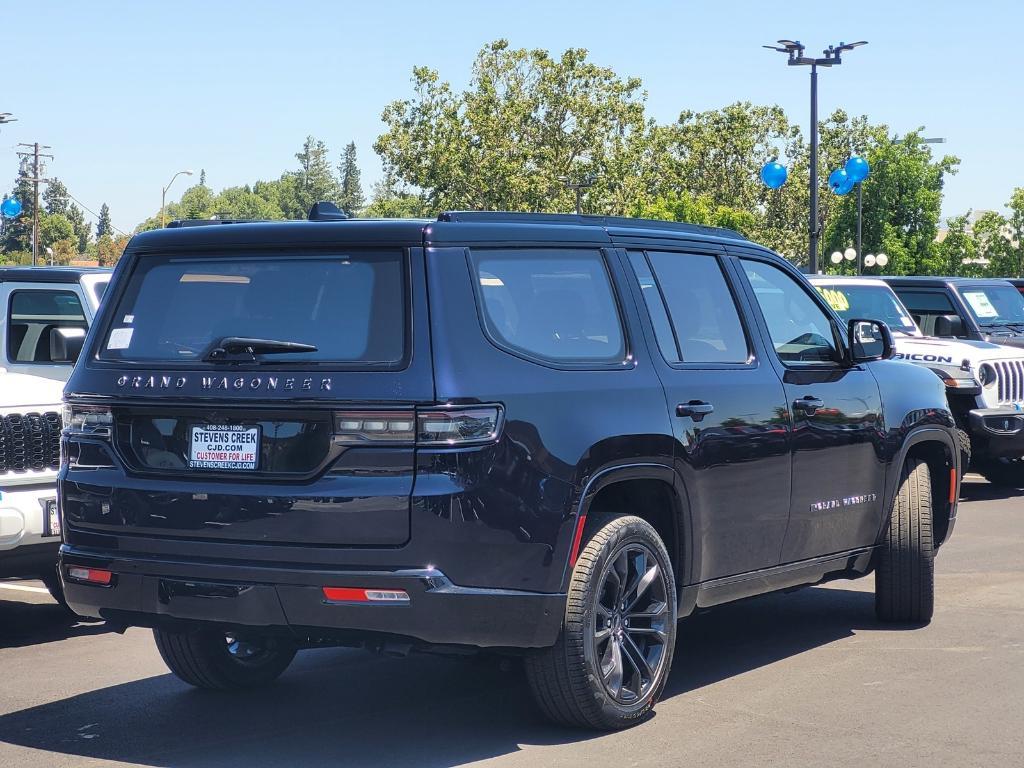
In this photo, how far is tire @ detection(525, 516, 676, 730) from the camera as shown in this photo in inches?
215

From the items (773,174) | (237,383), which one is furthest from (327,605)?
(773,174)

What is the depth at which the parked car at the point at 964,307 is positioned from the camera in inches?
631

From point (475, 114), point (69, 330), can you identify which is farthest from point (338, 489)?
point (475, 114)

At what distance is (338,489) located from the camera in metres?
5.06

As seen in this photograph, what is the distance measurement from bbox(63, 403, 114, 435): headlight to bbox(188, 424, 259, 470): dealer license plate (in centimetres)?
41

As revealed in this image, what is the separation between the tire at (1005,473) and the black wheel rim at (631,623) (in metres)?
10.0

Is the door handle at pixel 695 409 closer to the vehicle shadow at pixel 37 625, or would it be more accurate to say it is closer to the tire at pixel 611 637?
the tire at pixel 611 637

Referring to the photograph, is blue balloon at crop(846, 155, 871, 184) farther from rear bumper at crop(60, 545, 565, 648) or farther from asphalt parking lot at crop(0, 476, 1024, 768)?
rear bumper at crop(60, 545, 565, 648)

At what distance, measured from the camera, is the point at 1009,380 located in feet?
45.7

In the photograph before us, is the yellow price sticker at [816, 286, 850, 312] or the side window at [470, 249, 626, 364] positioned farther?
the yellow price sticker at [816, 286, 850, 312]

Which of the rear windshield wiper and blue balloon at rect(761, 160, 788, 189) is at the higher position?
blue balloon at rect(761, 160, 788, 189)

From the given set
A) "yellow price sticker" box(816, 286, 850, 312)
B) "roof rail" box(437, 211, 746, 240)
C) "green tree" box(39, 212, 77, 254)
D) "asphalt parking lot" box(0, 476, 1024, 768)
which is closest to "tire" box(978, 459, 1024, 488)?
"yellow price sticker" box(816, 286, 850, 312)

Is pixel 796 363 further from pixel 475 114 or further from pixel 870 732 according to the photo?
pixel 475 114

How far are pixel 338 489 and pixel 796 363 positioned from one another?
2.75 m
